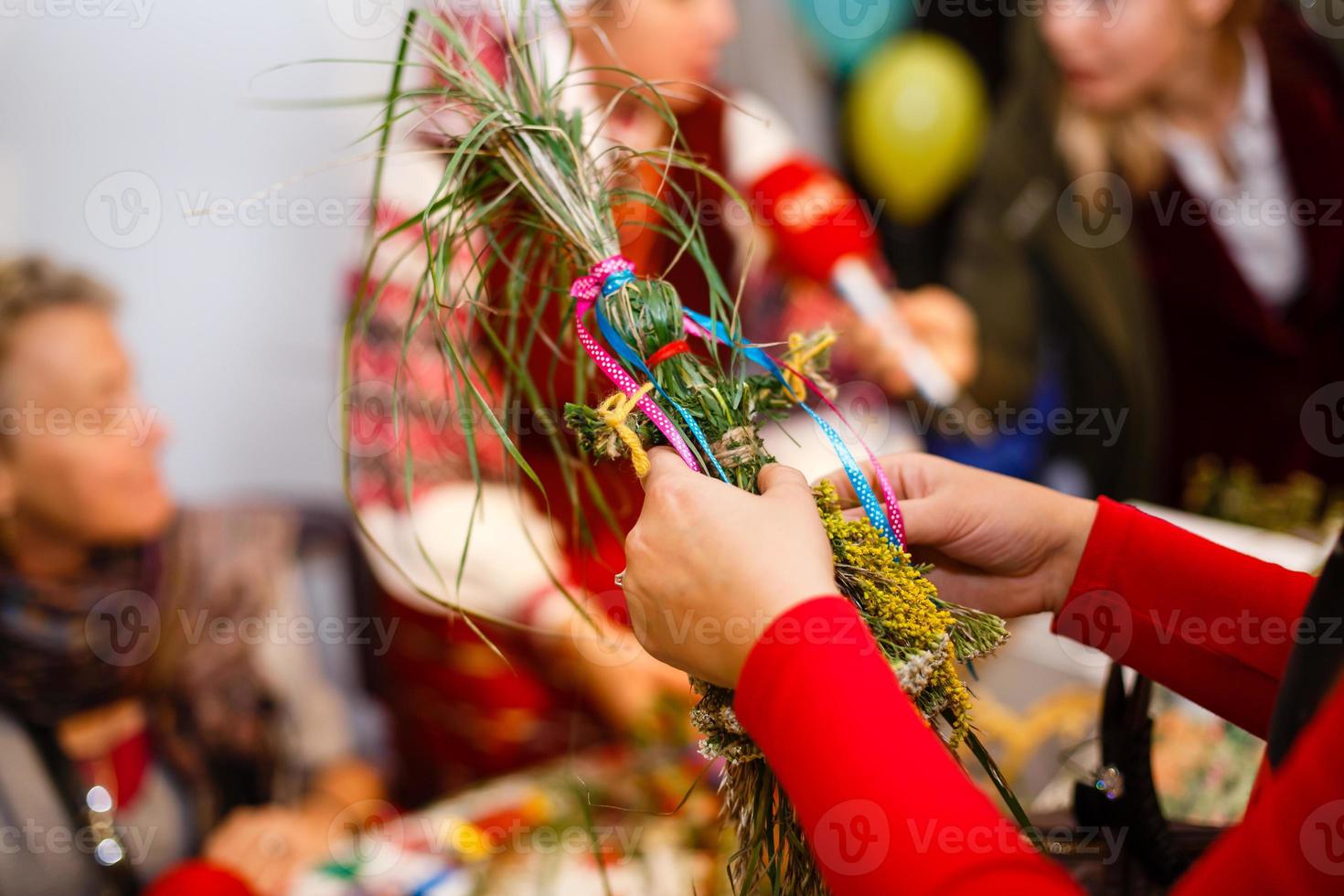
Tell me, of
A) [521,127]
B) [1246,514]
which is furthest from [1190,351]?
[521,127]

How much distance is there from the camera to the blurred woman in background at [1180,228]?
1920 mm

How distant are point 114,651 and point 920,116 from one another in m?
1.93

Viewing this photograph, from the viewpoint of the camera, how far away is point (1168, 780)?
105 centimetres

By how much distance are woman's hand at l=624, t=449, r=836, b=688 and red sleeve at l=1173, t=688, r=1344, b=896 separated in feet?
0.70

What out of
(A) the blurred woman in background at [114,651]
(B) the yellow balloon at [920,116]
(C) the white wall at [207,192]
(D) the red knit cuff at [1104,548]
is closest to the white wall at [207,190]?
(C) the white wall at [207,192]

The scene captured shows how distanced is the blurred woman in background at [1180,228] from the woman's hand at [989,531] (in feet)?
5.08

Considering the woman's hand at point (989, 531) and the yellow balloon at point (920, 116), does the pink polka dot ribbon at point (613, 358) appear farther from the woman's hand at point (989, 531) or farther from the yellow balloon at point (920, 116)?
the yellow balloon at point (920, 116)

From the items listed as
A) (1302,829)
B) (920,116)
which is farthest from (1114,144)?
(1302,829)

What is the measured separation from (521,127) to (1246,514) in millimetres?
1647

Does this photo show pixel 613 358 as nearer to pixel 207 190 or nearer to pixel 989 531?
pixel 989 531

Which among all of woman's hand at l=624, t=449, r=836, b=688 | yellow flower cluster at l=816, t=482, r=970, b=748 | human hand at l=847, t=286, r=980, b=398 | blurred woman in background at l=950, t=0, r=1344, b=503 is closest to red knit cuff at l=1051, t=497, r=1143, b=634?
yellow flower cluster at l=816, t=482, r=970, b=748

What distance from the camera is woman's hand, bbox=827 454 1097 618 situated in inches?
27.9

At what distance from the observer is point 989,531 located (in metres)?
0.71

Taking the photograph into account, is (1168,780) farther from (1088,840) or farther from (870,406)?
(870,406)
